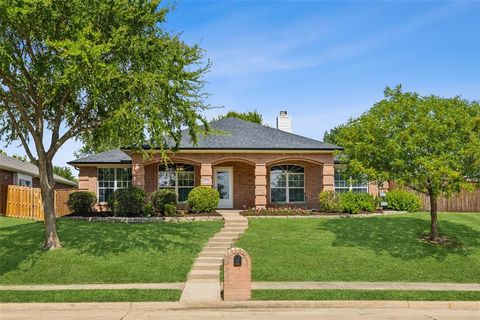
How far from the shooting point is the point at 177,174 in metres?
26.9

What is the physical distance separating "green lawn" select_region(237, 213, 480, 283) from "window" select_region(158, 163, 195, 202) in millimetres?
6885

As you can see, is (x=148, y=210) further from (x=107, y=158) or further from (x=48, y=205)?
(x=107, y=158)

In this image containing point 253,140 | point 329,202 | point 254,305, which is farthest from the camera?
point 253,140

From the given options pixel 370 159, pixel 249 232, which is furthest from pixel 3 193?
pixel 370 159

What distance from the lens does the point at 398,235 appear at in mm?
18641

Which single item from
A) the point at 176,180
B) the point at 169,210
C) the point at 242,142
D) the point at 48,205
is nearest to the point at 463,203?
the point at 242,142

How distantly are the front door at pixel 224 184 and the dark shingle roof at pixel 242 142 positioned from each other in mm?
2051

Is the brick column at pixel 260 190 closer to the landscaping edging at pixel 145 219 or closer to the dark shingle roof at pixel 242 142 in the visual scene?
the dark shingle roof at pixel 242 142

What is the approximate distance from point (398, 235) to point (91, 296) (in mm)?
12101

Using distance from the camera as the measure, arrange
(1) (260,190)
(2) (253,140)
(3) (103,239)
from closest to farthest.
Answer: (3) (103,239) < (1) (260,190) < (2) (253,140)

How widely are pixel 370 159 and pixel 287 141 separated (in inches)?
374

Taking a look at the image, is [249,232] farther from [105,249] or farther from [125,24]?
[125,24]

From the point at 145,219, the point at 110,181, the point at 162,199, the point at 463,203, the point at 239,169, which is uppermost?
the point at 239,169

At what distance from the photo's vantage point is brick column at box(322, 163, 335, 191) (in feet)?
82.0
